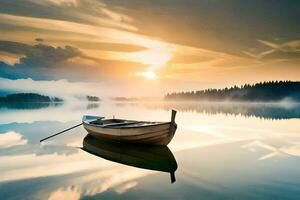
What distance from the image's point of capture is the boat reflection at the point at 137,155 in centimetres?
1391

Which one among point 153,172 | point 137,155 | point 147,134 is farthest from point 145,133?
point 153,172

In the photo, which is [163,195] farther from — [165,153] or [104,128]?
[104,128]

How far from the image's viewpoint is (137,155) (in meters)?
16.4

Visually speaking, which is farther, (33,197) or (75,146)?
(75,146)

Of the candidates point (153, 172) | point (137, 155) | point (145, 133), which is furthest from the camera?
point (145, 133)

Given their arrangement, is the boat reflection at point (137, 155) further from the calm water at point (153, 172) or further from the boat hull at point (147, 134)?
the boat hull at point (147, 134)

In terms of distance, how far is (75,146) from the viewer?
20.1 m

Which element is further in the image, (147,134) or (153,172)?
(147,134)

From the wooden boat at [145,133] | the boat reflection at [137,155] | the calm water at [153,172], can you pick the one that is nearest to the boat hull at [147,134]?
the wooden boat at [145,133]

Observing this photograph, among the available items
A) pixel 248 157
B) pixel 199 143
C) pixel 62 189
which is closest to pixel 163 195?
pixel 62 189

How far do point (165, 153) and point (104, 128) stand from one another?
5.36 m

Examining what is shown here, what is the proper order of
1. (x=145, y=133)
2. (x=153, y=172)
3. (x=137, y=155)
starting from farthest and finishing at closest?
(x=145, y=133) → (x=137, y=155) → (x=153, y=172)

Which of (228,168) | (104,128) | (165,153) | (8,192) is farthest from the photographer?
(104,128)

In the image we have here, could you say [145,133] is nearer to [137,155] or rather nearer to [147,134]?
[147,134]
